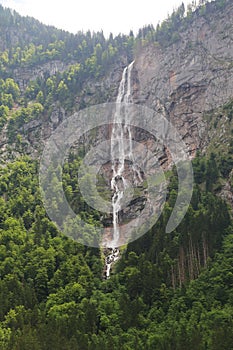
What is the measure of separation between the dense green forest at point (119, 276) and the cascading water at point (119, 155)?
4671 mm

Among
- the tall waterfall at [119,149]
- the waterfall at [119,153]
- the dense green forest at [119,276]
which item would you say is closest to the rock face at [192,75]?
the tall waterfall at [119,149]

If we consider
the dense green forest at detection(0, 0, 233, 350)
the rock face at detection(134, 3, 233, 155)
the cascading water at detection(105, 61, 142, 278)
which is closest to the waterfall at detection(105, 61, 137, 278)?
the cascading water at detection(105, 61, 142, 278)

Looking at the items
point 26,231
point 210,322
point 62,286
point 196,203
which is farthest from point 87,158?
point 210,322

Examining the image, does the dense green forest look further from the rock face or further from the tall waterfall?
the rock face

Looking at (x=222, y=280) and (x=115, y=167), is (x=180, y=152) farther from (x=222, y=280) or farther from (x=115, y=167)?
(x=222, y=280)

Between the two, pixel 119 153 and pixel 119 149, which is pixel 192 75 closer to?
pixel 119 149

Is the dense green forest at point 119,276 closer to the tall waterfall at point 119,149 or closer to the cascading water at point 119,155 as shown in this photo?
the cascading water at point 119,155

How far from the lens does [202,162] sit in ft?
301

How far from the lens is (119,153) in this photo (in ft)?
378

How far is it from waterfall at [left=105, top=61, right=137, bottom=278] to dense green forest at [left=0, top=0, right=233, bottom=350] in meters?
4.56

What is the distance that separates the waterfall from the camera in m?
90.9

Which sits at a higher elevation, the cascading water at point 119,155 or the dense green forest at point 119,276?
the cascading water at point 119,155

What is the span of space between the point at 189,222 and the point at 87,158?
48.3 meters

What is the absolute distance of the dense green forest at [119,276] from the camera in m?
49.3
